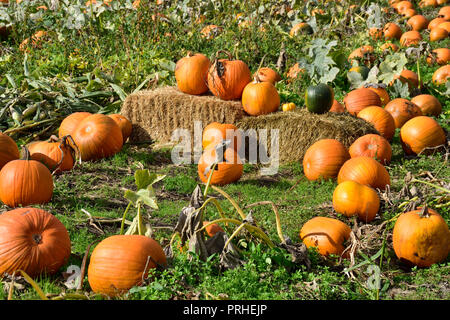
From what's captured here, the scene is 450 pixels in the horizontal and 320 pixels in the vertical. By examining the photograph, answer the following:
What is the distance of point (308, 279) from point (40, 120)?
16.0 ft

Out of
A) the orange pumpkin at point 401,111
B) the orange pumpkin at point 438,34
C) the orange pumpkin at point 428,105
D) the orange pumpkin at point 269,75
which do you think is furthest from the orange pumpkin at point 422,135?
the orange pumpkin at point 438,34

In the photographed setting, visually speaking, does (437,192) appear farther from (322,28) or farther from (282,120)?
(322,28)

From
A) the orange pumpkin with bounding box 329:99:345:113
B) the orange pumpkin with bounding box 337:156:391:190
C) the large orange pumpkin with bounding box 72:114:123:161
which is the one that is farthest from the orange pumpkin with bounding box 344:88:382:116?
the large orange pumpkin with bounding box 72:114:123:161

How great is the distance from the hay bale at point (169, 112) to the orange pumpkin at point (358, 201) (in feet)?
8.29

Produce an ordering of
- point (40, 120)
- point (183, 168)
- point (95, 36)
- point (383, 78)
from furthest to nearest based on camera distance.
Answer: point (95, 36) < point (383, 78) < point (40, 120) < point (183, 168)

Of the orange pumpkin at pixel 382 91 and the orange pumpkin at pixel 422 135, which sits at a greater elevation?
the orange pumpkin at pixel 382 91

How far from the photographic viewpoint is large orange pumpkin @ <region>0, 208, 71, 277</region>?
344 cm

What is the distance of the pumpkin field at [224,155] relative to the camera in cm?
343

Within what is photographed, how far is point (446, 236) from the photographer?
3895 millimetres

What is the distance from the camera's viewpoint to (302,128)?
21.5ft

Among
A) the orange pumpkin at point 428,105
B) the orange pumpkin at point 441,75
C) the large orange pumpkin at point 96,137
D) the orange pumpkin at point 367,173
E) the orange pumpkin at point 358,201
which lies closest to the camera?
the orange pumpkin at point 358,201

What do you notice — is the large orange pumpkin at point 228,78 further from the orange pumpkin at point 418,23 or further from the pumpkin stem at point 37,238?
the orange pumpkin at point 418,23

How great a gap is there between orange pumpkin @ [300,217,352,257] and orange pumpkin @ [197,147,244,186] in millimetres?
1703

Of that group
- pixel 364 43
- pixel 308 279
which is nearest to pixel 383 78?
pixel 364 43
